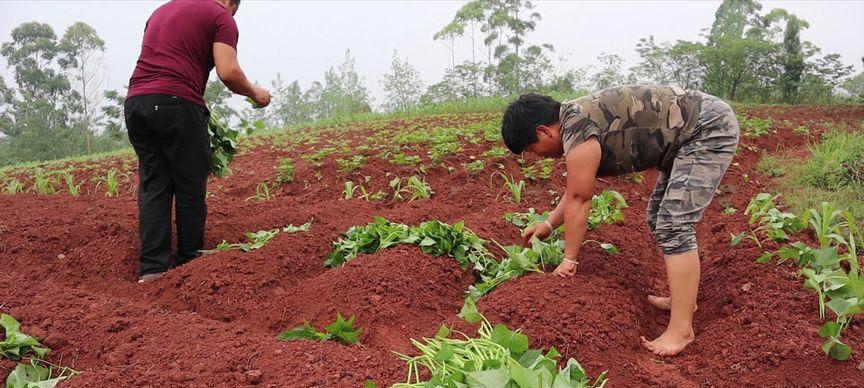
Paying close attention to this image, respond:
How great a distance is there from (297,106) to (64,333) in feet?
77.6

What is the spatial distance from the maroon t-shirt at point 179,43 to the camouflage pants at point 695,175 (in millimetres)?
2451

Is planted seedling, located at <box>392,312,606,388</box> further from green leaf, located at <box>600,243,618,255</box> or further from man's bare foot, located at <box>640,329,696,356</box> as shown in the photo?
green leaf, located at <box>600,243,618,255</box>

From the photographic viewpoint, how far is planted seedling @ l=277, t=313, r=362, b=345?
242 centimetres

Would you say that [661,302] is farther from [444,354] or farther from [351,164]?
[351,164]

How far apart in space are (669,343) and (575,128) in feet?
3.17

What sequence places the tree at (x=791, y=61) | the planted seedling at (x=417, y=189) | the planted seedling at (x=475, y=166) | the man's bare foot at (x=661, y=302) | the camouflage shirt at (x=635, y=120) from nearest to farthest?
1. the camouflage shirt at (x=635, y=120)
2. the man's bare foot at (x=661, y=302)
3. the planted seedling at (x=417, y=189)
4. the planted seedling at (x=475, y=166)
5. the tree at (x=791, y=61)

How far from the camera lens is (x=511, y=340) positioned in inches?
80.1

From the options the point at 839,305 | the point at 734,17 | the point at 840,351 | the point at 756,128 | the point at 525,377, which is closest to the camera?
the point at 525,377

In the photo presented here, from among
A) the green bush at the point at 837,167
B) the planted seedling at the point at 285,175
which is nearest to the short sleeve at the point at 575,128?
the green bush at the point at 837,167

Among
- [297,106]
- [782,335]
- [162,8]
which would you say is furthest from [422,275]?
[297,106]

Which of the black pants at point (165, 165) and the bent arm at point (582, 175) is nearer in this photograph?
the bent arm at point (582, 175)

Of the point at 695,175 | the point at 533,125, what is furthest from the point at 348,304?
the point at 695,175

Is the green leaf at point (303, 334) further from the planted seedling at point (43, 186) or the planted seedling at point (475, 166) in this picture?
the planted seedling at point (43, 186)

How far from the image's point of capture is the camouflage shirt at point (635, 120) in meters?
2.56
